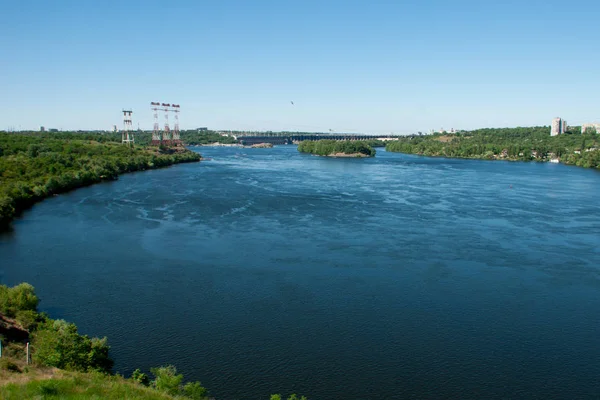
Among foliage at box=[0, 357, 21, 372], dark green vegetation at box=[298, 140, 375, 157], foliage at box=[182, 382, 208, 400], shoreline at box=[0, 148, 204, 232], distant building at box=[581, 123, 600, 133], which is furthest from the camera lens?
distant building at box=[581, 123, 600, 133]

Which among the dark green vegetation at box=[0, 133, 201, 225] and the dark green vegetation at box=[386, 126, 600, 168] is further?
the dark green vegetation at box=[386, 126, 600, 168]

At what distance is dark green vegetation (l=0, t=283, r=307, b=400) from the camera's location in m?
5.43

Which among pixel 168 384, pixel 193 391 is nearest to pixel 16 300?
pixel 168 384

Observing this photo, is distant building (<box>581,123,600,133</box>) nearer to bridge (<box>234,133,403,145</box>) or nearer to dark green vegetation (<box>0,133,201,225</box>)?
bridge (<box>234,133,403,145</box>)

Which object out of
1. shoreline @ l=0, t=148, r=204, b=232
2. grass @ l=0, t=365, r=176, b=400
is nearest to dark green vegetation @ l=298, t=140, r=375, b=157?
shoreline @ l=0, t=148, r=204, b=232

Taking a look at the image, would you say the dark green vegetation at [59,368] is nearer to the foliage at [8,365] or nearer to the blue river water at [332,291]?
the foliage at [8,365]

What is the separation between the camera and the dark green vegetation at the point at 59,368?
214 inches

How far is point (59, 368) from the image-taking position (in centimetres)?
704

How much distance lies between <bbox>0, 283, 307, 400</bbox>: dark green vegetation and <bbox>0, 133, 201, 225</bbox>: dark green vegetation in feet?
35.6

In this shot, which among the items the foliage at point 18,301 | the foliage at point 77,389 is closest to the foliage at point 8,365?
the foliage at point 77,389

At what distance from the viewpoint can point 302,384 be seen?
26.1 ft

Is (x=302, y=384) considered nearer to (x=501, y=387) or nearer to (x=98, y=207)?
(x=501, y=387)

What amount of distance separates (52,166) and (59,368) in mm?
24178

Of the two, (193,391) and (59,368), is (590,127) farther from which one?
(59,368)
